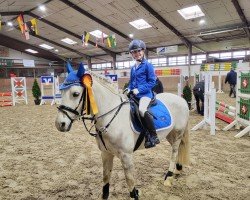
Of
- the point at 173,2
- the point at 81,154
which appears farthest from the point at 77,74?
the point at 173,2

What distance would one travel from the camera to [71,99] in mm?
2182

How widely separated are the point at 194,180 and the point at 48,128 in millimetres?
5004

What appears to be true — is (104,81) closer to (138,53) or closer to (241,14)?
(138,53)

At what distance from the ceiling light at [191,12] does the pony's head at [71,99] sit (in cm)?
Result: 1414

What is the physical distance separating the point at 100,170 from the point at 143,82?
1811 mm

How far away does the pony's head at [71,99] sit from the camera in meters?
2.13

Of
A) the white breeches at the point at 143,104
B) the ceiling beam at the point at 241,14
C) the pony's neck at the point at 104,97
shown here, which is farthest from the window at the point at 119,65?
the pony's neck at the point at 104,97

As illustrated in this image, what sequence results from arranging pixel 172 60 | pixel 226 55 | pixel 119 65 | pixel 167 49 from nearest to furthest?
1. pixel 226 55
2. pixel 167 49
3. pixel 172 60
4. pixel 119 65

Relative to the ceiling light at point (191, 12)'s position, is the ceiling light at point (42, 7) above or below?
above

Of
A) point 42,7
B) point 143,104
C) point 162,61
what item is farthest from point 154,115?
A: point 162,61

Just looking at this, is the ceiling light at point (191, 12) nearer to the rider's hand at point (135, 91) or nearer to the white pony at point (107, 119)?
the rider's hand at point (135, 91)

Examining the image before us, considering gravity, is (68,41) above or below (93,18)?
below

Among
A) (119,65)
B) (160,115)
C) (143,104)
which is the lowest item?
(160,115)

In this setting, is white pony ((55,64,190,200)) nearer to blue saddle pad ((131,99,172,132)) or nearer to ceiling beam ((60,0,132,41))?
blue saddle pad ((131,99,172,132))
